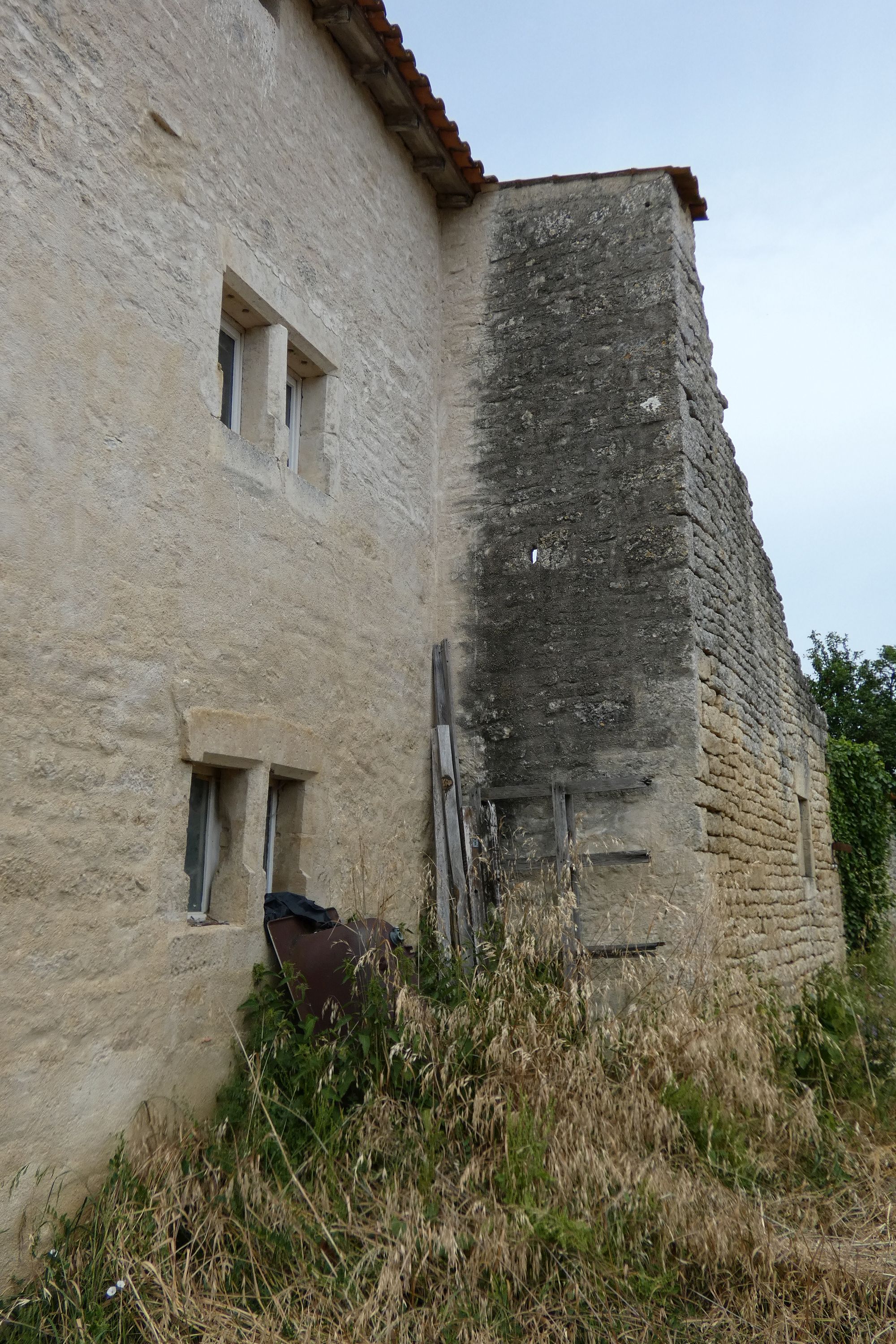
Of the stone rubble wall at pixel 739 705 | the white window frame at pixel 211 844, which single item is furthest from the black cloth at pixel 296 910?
the stone rubble wall at pixel 739 705

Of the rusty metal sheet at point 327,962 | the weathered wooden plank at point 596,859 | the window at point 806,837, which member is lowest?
the rusty metal sheet at point 327,962

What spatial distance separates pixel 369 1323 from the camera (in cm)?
292

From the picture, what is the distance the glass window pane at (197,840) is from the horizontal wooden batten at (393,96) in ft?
13.0

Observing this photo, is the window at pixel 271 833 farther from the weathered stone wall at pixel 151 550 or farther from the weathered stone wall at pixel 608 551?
the weathered stone wall at pixel 608 551

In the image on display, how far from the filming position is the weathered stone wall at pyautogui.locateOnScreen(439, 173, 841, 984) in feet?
18.2

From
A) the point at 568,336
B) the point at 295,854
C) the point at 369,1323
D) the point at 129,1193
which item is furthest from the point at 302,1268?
the point at 568,336

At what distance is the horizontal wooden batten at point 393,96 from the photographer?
5.32 metres

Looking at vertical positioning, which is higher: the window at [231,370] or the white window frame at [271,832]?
the window at [231,370]

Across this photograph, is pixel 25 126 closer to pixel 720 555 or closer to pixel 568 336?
pixel 568 336

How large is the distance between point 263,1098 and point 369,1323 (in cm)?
99

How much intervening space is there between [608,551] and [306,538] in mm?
1906

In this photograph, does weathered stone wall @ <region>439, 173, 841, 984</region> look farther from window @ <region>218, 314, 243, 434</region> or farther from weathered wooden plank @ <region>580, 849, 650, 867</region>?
window @ <region>218, 314, 243, 434</region>

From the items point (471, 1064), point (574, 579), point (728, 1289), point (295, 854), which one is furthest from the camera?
point (574, 579)

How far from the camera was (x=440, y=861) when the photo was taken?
5598 millimetres
